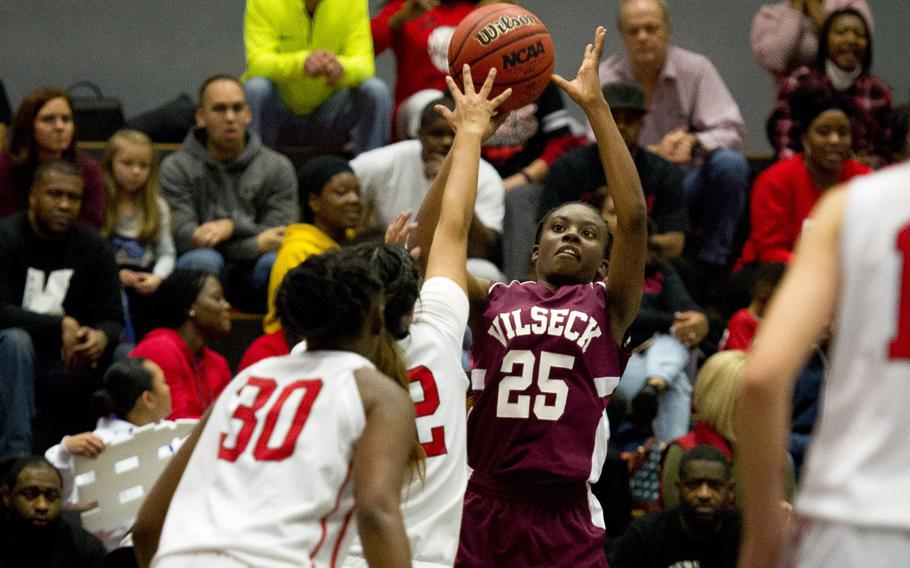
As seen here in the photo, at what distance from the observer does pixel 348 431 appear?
3.09 metres

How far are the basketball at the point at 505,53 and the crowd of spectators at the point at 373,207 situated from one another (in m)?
2.02

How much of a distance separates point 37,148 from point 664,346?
125 inches

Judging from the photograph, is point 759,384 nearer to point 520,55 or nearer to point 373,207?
point 520,55

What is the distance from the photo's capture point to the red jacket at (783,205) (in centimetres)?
801

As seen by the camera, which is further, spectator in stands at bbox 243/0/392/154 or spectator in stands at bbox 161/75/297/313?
spectator in stands at bbox 243/0/392/154

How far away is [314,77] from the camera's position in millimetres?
8297

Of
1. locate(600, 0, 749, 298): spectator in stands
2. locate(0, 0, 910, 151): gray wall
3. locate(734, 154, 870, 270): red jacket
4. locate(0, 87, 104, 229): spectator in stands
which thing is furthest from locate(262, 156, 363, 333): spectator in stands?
locate(0, 0, 910, 151): gray wall

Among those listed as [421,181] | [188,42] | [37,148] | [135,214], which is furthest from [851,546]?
[188,42]

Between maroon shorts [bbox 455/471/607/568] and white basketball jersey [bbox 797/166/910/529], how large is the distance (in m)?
1.90

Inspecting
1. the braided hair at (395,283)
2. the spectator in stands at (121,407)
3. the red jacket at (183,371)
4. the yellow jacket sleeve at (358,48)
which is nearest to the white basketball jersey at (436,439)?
the braided hair at (395,283)

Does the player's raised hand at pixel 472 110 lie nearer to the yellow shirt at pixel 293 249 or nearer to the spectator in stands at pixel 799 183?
the yellow shirt at pixel 293 249

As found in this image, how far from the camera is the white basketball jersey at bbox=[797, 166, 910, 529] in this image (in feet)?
7.97

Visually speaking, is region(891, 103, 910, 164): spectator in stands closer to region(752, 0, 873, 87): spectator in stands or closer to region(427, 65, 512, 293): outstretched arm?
region(752, 0, 873, 87): spectator in stands

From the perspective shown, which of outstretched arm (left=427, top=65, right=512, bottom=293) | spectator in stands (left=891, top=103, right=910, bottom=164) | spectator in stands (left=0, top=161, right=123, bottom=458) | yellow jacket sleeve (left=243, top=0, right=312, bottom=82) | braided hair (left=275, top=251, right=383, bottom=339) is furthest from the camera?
spectator in stands (left=891, top=103, right=910, bottom=164)
